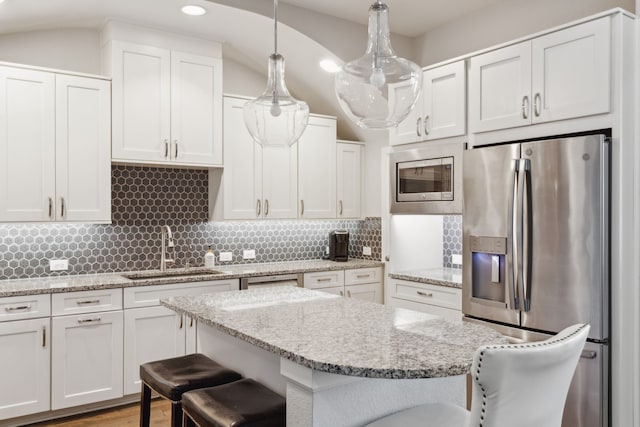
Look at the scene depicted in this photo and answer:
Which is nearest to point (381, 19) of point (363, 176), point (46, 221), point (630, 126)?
point (630, 126)

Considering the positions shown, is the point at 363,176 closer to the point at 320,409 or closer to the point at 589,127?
the point at 589,127

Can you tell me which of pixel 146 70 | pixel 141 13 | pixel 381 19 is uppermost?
pixel 141 13

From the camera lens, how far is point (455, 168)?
11.5 ft

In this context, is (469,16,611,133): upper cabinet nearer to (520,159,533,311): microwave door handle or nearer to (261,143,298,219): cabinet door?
(520,159,533,311): microwave door handle

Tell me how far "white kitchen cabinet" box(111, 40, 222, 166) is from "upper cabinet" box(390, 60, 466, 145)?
1.59 meters

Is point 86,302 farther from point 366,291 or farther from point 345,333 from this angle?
point 366,291

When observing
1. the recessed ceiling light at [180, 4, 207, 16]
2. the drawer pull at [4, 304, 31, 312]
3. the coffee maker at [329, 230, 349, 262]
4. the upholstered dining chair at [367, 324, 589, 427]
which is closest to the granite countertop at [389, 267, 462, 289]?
the coffee maker at [329, 230, 349, 262]

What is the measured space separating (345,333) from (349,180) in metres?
3.23

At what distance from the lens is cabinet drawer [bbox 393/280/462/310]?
3504 millimetres

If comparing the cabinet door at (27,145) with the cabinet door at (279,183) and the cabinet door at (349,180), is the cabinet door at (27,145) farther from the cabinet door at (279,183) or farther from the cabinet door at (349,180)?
the cabinet door at (349,180)

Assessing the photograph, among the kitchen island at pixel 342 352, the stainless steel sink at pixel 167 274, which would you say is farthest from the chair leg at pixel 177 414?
the stainless steel sink at pixel 167 274

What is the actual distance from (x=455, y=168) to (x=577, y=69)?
99cm

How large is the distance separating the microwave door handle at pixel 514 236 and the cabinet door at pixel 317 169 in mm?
2147

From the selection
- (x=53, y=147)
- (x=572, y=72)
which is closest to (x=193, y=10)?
(x=53, y=147)
